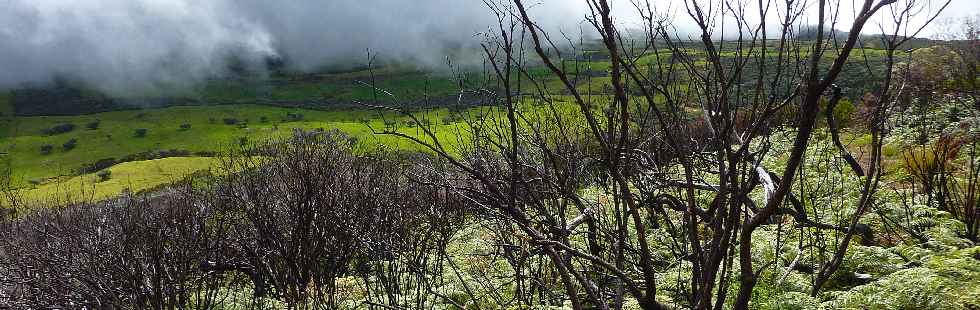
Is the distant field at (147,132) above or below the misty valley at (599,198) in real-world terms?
below

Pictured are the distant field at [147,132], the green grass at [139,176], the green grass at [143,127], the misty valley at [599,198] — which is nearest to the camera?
the misty valley at [599,198]

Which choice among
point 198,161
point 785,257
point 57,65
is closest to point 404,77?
point 198,161

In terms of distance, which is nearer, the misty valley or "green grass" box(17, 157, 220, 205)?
the misty valley

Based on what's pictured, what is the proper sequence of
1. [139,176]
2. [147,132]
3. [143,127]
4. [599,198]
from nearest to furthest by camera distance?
[599,198] → [139,176] → [147,132] → [143,127]

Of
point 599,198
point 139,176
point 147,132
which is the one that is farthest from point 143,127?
point 599,198

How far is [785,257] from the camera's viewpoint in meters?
5.38

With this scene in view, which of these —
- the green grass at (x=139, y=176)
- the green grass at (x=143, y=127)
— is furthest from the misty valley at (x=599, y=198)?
the green grass at (x=143, y=127)

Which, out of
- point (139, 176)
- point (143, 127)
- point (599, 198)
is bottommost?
point (139, 176)

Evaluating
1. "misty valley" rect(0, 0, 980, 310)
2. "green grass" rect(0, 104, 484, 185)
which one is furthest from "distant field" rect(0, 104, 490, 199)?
"misty valley" rect(0, 0, 980, 310)

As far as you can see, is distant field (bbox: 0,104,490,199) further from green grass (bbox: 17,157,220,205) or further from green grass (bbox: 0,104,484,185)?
green grass (bbox: 17,157,220,205)

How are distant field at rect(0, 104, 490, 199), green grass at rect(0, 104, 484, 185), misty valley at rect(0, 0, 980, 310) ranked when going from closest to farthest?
misty valley at rect(0, 0, 980, 310)
distant field at rect(0, 104, 490, 199)
green grass at rect(0, 104, 484, 185)

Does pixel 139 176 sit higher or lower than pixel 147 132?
lower

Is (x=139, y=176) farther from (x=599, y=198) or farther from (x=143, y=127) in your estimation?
(x=599, y=198)

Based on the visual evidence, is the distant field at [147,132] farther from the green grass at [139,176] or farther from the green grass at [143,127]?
the green grass at [139,176]
